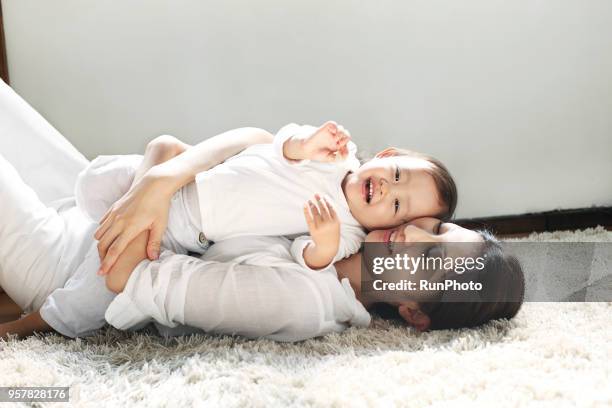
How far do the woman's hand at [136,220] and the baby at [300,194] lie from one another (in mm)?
66

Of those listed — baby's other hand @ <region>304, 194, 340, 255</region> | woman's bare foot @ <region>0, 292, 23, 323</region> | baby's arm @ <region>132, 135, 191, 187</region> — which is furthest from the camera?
woman's bare foot @ <region>0, 292, 23, 323</region>

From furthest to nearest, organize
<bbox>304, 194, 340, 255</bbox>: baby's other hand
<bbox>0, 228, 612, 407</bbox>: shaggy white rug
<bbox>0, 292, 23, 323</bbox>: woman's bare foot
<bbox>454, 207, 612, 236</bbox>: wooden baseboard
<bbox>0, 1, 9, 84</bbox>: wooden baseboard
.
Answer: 1. <bbox>454, 207, 612, 236</bbox>: wooden baseboard
2. <bbox>0, 1, 9, 84</bbox>: wooden baseboard
3. <bbox>0, 292, 23, 323</bbox>: woman's bare foot
4. <bbox>304, 194, 340, 255</bbox>: baby's other hand
5. <bbox>0, 228, 612, 407</bbox>: shaggy white rug

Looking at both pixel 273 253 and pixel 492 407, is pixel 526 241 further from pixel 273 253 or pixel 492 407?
pixel 492 407

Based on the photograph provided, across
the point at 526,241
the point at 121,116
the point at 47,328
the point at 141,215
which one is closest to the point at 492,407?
the point at 141,215

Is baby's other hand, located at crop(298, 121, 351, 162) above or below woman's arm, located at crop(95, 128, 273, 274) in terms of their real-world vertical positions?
Answer: above

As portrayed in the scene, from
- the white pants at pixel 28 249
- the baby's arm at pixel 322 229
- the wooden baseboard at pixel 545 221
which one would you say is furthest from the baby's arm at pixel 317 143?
the wooden baseboard at pixel 545 221

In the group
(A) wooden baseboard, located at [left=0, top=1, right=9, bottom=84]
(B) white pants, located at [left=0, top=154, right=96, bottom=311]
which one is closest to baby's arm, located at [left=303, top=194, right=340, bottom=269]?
(B) white pants, located at [left=0, top=154, right=96, bottom=311]

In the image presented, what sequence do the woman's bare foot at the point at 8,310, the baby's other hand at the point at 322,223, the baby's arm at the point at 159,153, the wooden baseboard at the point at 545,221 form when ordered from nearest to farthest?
the baby's other hand at the point at 322,223 → the baby's arm at the point at 159,153 → the woman's bare foot at the point at 8,310 → the wooden baseboard at the point at 545,221

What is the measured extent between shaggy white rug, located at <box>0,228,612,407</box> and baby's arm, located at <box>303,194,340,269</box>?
143 mm

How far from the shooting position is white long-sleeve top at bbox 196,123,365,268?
1.18 meters

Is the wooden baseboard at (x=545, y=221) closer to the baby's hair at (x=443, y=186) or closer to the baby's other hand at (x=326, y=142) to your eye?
the baby's hair at (x=443, y=186)

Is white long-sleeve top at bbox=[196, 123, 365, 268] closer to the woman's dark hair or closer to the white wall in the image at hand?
the woman's dark hair

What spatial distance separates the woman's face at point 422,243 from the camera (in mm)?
1163

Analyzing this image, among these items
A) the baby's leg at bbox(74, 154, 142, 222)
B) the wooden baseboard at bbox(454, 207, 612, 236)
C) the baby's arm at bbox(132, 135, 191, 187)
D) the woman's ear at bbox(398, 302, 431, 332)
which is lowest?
the wooden baseboard at bbox(454, 207, 612, 236)
